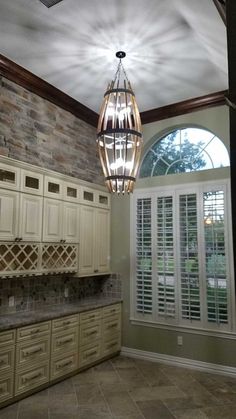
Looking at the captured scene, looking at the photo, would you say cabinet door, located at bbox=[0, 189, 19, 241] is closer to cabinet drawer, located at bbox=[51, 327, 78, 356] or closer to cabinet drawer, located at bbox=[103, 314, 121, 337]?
cabinet drawer, located at bbox=[51, 327, 78, 356]

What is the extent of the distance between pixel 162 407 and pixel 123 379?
0.83 m

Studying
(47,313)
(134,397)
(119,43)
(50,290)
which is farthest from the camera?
(50,290)

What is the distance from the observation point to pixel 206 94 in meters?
4.64

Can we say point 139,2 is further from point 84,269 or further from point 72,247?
point 84,269

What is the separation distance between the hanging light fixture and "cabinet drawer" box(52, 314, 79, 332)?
2014 millimetres

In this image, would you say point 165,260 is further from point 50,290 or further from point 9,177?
point 9,177

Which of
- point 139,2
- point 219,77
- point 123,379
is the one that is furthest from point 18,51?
point 123,379

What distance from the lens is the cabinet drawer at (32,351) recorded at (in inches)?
137

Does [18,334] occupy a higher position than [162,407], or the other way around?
[18,334]

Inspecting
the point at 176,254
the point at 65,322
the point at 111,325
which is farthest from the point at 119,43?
the point at 111,325

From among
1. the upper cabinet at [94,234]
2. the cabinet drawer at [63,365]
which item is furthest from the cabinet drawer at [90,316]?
the upper cabinet at [94,234]

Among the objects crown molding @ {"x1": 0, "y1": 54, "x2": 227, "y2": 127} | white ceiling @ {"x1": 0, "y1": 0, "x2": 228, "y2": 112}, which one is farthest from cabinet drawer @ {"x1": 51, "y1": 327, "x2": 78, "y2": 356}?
white ceiling @ {"x1": 0, "y1": 0, "x2": 228, "y2": 112}

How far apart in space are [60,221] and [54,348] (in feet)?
5.43

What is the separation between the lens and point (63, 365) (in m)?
4.01
